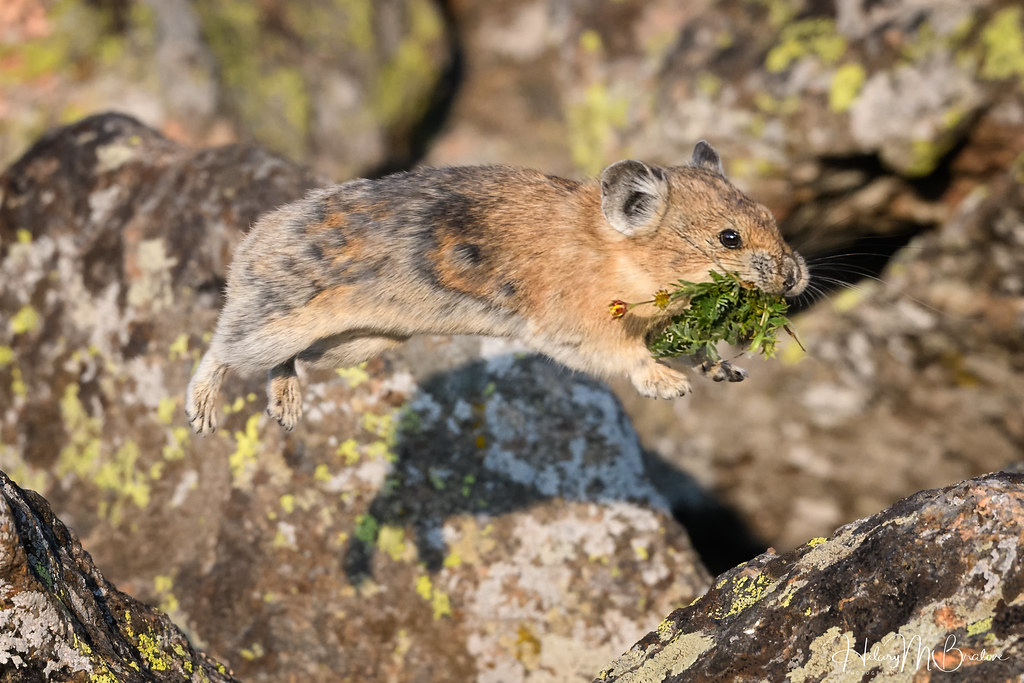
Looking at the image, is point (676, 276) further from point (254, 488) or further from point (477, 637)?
point (254, 488)

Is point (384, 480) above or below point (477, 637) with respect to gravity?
above

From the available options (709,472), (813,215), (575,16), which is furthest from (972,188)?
(575,16)

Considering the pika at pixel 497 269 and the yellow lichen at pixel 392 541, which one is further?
the yellow lichen at pixel 392 541

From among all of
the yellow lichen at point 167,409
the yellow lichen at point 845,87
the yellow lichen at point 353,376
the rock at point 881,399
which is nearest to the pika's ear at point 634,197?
the yellow lichen at point 353,376

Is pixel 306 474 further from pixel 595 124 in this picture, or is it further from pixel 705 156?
pixel 595 124

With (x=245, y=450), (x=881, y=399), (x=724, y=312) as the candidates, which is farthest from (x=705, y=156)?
(x=881, y=399)

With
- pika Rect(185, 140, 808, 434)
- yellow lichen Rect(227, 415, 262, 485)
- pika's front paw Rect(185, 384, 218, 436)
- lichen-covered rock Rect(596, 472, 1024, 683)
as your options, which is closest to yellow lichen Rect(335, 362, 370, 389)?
yellow lichen Rect(227, 415, 262, 485)

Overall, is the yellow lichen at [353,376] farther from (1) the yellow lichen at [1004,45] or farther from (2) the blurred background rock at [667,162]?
(1) the yellow lichen at [1004,45]
